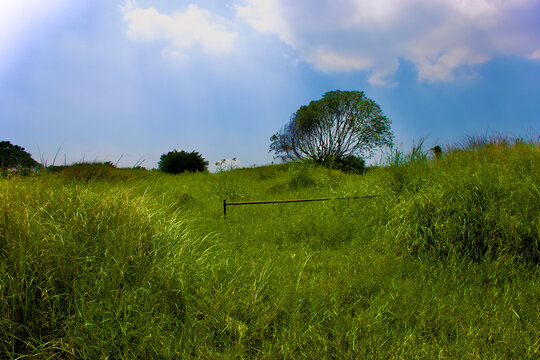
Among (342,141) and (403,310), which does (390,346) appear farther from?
(342,141)

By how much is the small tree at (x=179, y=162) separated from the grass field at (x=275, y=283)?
1045 cm

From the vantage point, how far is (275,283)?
2.57m

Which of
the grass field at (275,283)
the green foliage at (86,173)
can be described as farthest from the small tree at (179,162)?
the grass field at (275,283)

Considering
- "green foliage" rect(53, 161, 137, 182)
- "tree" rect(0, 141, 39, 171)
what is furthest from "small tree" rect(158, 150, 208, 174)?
"tree" rect(0, 141, 39, 171)

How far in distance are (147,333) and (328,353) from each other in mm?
1027

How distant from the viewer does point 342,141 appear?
508 inches

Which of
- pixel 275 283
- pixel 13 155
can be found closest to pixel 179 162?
pixel 13 155

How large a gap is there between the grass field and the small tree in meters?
10.5

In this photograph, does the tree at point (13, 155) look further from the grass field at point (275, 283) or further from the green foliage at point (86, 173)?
the grass field at point (275, 283)

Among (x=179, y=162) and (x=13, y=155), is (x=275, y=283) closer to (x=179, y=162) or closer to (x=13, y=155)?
(x=13, y=155)

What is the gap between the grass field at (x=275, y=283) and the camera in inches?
76.4

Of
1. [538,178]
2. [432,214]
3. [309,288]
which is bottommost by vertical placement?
[309,288]

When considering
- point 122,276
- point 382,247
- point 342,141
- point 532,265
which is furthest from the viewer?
point 342,141

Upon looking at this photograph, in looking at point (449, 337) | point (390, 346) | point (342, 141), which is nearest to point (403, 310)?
point (449, 337)
